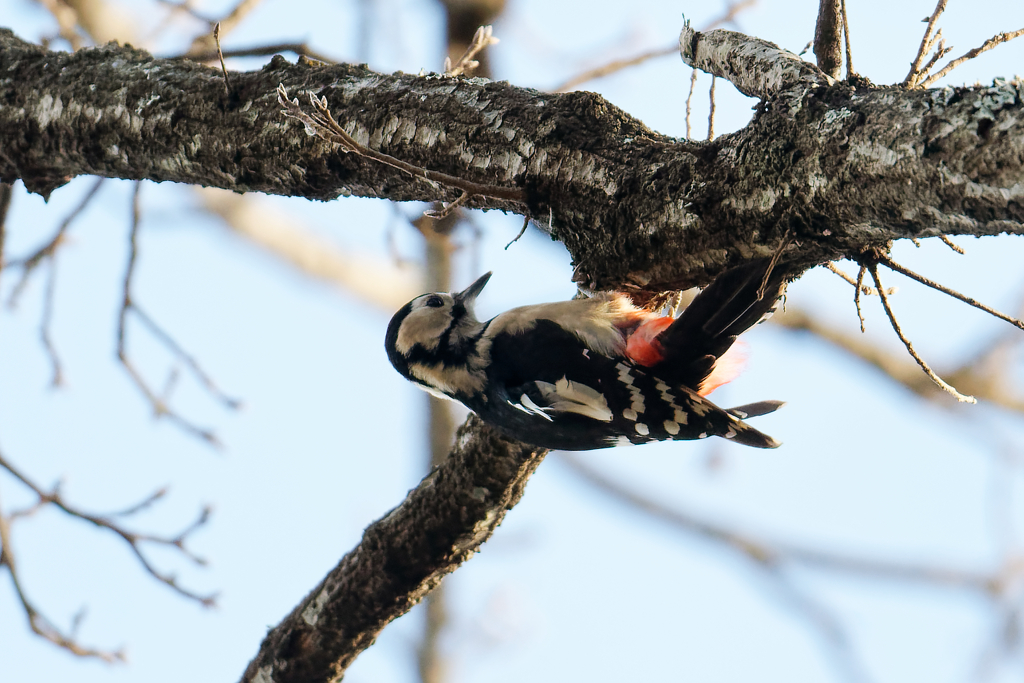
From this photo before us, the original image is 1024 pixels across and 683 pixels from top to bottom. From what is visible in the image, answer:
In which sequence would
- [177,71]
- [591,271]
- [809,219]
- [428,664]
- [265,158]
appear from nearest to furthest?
[809,219] → [591,271] → [265,158] → [177,71] → [428,664]

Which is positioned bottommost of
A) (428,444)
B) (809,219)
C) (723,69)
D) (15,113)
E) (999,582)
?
(15,113)

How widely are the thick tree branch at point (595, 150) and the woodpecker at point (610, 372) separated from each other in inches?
10.7

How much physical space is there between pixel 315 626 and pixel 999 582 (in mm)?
7674

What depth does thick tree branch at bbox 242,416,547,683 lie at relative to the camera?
2.57 metres

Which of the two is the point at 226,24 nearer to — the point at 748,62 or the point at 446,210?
the point at 446,210

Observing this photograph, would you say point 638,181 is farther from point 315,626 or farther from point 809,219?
point 315,626

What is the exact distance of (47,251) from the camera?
382 cm

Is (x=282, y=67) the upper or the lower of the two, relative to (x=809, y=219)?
upper

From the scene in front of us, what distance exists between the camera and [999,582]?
26.9 feet

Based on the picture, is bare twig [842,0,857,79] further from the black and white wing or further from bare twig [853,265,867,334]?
the black and white wing

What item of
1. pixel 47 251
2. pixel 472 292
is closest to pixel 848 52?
pixel 472 292

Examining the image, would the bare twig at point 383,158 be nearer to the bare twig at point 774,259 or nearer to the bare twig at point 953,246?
the bare twig at point 774,259

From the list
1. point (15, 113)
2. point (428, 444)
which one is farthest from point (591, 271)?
point (428, 444)

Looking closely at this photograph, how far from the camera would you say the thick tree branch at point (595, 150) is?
153 centimetres
